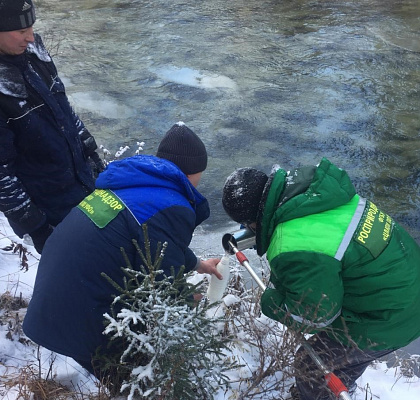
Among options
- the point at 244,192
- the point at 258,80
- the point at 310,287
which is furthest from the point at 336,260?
the point at 258,80

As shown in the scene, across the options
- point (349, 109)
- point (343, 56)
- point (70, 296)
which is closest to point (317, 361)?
point (70, 296)

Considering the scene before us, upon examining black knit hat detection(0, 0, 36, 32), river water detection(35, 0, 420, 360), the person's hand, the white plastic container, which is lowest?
river water detection(35, 0, 420, 360)

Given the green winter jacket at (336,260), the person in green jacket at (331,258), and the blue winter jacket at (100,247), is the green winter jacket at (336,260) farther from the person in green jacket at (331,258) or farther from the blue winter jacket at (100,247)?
the blue winter jacket at (100,247)

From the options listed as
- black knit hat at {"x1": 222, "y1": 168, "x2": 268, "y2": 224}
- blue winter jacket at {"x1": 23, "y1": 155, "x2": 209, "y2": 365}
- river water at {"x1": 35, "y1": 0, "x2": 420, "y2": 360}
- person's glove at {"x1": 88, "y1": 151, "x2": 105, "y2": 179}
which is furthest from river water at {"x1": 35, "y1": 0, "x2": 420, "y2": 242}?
blue winter jacket at {"x1": 23, "y1": 155, "x2": 209, "y2": 365}

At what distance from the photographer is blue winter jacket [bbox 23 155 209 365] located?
209cm

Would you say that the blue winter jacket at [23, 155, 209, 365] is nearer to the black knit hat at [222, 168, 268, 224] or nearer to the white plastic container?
the black knit hat at [222, 168, 268, 224]

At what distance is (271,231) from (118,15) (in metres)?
9.69

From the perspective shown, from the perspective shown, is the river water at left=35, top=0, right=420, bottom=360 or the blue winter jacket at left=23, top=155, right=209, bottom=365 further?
the river water at left=35, top=0, right=420, bottom=360

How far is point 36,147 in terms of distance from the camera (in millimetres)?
2807

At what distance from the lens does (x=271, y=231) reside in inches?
92.8

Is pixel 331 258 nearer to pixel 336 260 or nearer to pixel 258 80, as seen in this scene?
pixel 336 260

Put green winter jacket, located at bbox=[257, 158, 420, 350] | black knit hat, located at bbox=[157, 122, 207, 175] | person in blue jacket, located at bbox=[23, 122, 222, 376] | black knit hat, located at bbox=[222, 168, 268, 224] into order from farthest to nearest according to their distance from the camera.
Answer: black knit hat, located at bbox=[157, 122, 207, 175]
black knit hat, located at bbox=[222, 168, 268, 224]
green winter jacket, located at bbox=[257, 158, 420, 350]
person in blue jacket, located at bbox=[23, 122, 222, 376]

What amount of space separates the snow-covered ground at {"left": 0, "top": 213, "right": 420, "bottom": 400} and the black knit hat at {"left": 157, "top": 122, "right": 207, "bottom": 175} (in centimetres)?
120

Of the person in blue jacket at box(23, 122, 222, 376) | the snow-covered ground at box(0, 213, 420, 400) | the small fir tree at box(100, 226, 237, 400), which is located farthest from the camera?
the snow-covered ground at box(0, 213, 420, 400)
